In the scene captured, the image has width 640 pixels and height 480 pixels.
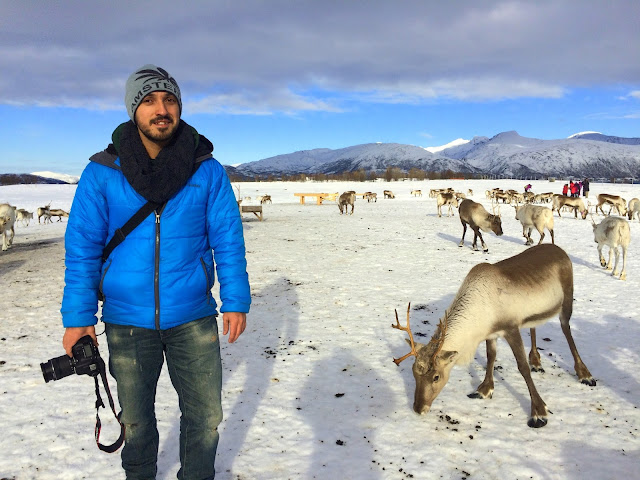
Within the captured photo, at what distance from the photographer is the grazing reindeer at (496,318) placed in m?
3.86

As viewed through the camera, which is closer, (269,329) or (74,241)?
(74,241)

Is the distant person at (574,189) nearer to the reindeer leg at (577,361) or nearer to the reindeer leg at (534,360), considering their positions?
the reindeer leg at (577,361)

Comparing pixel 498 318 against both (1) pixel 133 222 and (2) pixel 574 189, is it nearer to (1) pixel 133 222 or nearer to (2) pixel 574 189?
(1) pixel 133 222

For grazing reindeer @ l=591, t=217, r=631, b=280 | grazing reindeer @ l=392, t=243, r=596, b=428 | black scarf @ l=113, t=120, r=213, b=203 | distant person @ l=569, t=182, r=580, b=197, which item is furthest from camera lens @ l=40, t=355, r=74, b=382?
distant person @ l=569, t=182, r=580, b=197

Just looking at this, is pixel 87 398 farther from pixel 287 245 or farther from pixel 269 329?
pixel 287 245

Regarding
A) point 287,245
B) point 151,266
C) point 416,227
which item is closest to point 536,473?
point 151,266

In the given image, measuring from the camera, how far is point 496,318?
4.12m

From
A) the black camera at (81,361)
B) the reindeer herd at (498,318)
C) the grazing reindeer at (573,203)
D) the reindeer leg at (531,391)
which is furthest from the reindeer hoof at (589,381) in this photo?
the grazing reindeer at (573,203)

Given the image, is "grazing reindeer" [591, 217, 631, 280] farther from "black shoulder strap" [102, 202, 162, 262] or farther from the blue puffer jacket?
"black shoulder strap" [102, 202, 162, 262]

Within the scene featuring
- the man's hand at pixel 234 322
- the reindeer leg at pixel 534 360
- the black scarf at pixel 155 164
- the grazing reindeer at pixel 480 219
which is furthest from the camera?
the grazing reindeer at pixel 480 219

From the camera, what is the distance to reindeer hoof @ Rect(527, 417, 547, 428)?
12.6ft

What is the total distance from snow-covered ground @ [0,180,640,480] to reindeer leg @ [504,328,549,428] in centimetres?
9

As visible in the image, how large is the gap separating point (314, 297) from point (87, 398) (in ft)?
15.1

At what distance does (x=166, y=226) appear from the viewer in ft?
7.39
